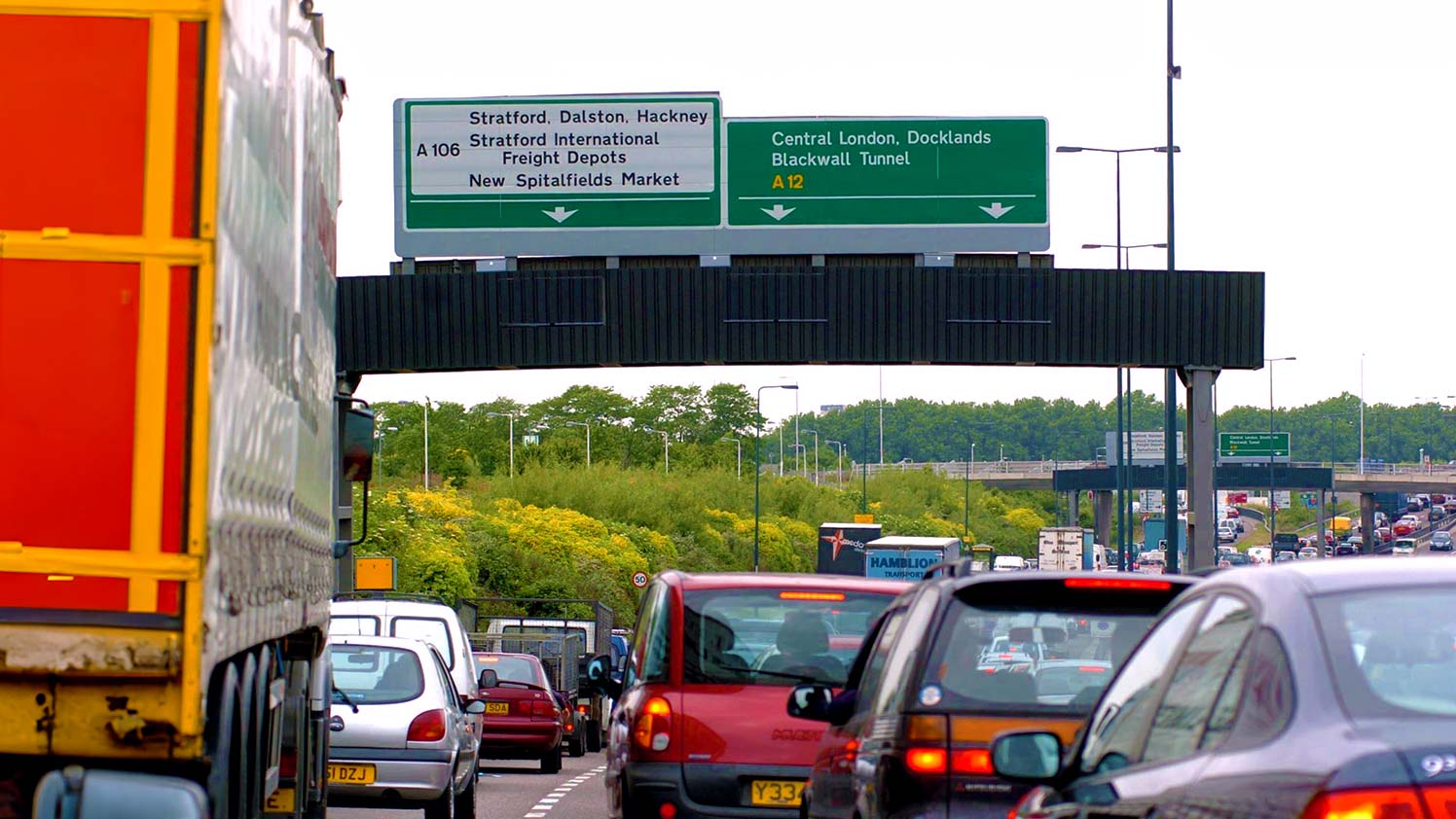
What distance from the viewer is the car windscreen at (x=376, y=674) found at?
15.9 metres

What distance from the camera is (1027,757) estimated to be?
18.7ft

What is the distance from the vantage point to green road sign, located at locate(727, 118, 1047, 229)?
96.7ft

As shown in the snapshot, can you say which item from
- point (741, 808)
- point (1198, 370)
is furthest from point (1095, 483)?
point (741, 808)

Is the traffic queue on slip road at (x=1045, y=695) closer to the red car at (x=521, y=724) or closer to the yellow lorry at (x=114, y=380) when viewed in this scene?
the yellow lorry at (x=114, y=380)

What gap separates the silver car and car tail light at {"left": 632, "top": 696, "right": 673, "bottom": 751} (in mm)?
4184

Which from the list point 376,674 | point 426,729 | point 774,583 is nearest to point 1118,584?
point 774,583

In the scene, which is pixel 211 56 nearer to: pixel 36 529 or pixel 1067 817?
pixel 36 529

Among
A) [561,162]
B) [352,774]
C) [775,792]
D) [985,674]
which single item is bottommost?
[352,774]

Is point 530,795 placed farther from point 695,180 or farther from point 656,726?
point 695,180

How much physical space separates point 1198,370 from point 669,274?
289 inches

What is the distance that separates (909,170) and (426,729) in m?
15.6

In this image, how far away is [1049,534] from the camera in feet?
284

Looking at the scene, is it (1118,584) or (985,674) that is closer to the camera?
(985,674)

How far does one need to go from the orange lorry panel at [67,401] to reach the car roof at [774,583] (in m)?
6.39
